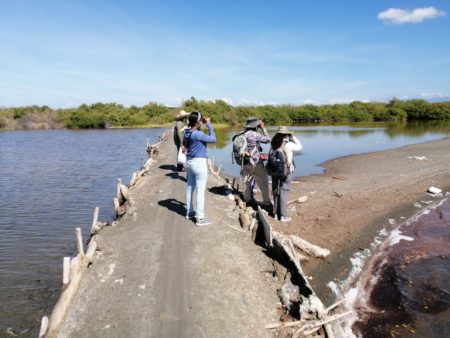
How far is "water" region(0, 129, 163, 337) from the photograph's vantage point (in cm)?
694

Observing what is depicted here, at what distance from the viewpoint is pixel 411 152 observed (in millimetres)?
25188

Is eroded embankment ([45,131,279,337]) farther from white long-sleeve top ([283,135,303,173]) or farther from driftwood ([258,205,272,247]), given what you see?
white long-sleeve top ([283,135,303,173])

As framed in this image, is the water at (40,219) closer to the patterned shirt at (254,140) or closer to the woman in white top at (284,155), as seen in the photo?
the patterned shirt at (254,140)

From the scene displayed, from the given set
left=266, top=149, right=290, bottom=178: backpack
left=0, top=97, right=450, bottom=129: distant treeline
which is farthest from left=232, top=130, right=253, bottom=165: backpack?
left=0, top=97, right=450, bottom=129: distant treeline

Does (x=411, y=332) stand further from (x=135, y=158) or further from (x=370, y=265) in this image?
(x=135, y=158)

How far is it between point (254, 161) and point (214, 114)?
6692 centimetres

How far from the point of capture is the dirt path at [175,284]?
434 centimetres

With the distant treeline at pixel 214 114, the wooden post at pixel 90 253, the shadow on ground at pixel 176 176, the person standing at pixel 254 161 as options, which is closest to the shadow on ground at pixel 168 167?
the shadow on ground at pixel 176 176

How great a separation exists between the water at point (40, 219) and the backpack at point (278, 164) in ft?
17.3

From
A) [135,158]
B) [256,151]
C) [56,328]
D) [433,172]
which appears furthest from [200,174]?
[135,158]

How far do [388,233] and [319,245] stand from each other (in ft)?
7.73

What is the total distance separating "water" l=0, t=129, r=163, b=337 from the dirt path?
5.74ft

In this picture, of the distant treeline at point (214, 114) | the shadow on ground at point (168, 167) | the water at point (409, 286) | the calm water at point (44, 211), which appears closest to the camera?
the water at point (409, 286)

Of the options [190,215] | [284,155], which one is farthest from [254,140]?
[190,215]
